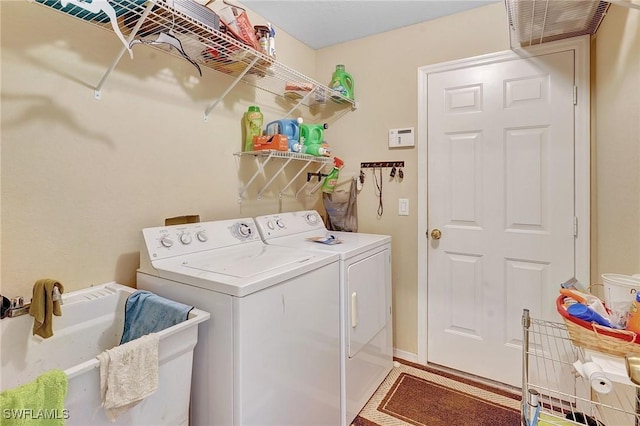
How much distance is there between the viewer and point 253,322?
3.81 feet

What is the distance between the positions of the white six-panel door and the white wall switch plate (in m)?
0.16

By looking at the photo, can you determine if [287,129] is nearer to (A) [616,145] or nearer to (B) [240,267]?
(B) [240,267]

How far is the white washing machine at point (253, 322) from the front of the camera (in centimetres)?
114

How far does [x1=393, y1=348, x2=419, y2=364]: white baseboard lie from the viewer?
7.82 feet

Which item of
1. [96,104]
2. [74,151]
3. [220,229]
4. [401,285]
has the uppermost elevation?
[96,104]

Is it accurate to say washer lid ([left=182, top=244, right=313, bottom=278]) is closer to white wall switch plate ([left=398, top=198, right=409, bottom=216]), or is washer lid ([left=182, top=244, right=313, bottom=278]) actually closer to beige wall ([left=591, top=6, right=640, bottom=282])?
white wall switch plate ([left=398, top=198, right=409, bottom=216])

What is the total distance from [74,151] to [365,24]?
200 cm

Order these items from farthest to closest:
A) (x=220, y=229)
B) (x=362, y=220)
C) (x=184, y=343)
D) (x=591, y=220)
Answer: (x=362, y=220), (x=591, y=220), (x=220, y=229), (x=184, y=343)

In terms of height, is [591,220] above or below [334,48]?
below

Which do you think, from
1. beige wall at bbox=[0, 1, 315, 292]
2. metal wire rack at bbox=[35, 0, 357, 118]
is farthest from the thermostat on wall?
beige wall at bbox=[0, 1, 315, 292]

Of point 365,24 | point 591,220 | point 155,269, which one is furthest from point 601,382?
point 365,24

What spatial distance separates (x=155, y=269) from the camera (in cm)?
136

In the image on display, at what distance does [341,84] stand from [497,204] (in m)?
1.39

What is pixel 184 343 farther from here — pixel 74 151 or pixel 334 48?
pixel 334 48
